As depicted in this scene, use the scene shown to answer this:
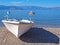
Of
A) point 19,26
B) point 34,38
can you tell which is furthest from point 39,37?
point 19,26

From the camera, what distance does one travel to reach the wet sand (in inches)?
562

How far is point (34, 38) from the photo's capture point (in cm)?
1492

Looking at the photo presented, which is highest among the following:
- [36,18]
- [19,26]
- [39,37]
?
[19,26]

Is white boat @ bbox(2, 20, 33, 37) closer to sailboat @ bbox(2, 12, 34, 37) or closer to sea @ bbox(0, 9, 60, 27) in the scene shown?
sailboat @ bbox(2, 12, 34, 37)

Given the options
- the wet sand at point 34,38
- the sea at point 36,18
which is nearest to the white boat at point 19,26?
the wet sand at point 34,38

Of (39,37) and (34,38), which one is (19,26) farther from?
(39,37)

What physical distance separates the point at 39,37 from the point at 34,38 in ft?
1.10

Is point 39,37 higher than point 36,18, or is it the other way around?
point 39,37

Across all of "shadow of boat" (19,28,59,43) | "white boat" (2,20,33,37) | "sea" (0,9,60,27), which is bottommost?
"sea" (0,9,60,27)

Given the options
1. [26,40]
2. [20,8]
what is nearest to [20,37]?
[26,40]

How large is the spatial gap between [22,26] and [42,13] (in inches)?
709

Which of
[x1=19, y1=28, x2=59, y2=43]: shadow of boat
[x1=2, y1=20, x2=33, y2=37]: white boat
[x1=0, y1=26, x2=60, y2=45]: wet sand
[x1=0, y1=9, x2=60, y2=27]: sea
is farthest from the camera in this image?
[x1=0, y1=9, x2=60, y2=27]: sea

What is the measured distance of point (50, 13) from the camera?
3428cm

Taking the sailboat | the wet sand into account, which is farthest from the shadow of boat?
the sailboat
